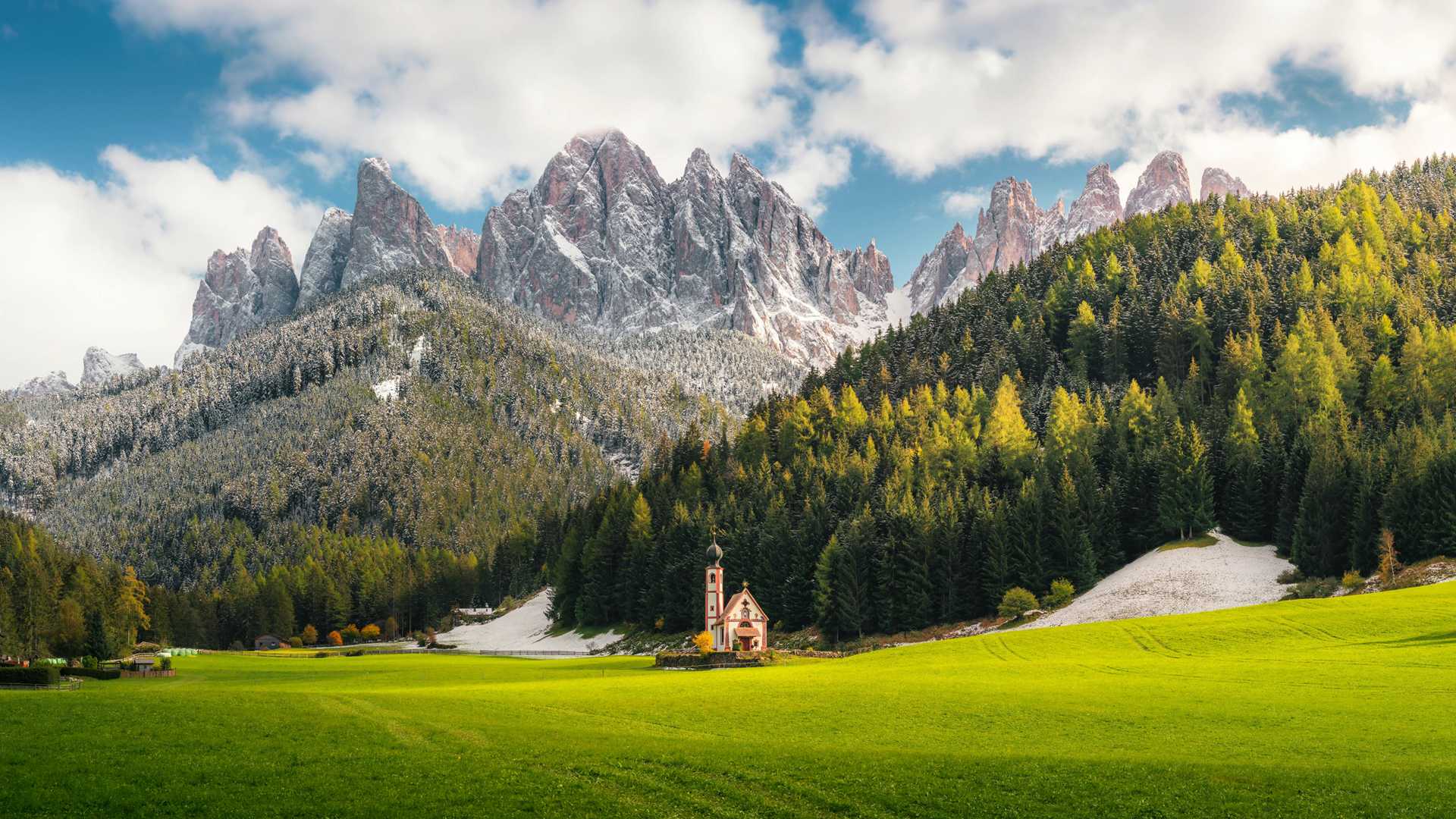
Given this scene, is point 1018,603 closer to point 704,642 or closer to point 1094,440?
point 704,642

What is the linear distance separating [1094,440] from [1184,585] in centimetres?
2743

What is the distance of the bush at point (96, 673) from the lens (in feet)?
170

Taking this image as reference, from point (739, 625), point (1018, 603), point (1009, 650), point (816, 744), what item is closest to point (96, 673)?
point (739, 625)

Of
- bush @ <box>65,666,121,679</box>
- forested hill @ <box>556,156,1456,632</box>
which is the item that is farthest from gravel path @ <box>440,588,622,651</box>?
bush @ <box>65,666,121,679</box>

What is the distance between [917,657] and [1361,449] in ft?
156

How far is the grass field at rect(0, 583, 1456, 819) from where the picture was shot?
17547 mm

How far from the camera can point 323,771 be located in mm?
19594

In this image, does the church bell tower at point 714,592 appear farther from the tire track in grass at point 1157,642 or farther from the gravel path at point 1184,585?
the tire track in grass at point 1157,642

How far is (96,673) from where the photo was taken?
52.0 metres

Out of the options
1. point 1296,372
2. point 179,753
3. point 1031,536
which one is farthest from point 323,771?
point 1296,372

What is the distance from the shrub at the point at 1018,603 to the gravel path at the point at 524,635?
43.5m

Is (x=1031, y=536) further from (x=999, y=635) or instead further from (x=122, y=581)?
(x=122, y=581)

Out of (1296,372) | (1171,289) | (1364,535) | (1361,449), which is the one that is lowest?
(1364,535)

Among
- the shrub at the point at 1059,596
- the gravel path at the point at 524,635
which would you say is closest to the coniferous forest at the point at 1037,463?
the shrub at the point at 1059,596
